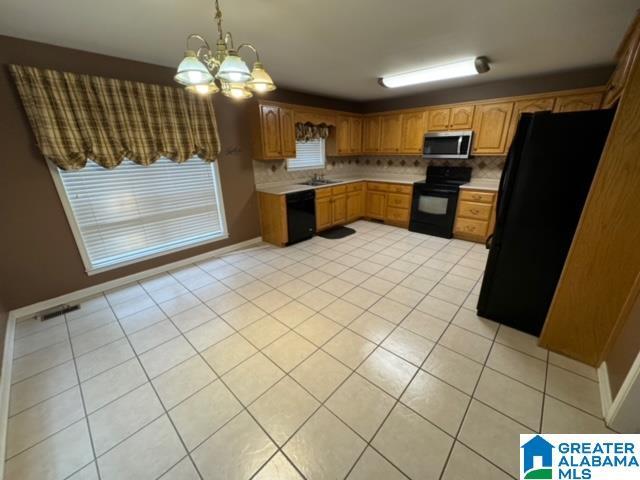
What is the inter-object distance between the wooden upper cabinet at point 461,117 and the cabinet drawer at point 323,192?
89.7 inches

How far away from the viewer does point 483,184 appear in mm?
4180

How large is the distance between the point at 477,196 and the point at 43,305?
5.58m

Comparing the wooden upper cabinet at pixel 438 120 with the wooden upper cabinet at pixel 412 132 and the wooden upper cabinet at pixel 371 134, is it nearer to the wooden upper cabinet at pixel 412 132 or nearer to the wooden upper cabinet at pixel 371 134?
the wooden upper cabinet at pixel 412 132

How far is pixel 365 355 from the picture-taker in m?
1.94

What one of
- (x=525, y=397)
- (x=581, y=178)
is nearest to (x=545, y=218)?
(x=581, y=178)

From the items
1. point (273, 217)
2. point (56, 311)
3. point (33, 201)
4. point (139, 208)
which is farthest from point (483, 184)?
point (56, 311)

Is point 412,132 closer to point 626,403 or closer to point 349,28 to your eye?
point 349,28

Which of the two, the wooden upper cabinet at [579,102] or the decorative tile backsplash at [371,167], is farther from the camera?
the decorative tile backsplash at [371,167]

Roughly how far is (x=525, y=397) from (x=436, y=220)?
125 inches

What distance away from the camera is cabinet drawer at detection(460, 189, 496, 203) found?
3.79 meters

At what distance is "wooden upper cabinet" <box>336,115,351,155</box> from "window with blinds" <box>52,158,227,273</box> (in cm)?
249

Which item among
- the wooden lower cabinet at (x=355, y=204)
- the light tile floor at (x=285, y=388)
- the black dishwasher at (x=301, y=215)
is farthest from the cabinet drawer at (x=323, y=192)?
the light tile floor at (x=285, y=388)

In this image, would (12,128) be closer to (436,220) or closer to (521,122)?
(521,122)

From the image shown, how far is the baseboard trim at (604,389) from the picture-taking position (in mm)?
1460
